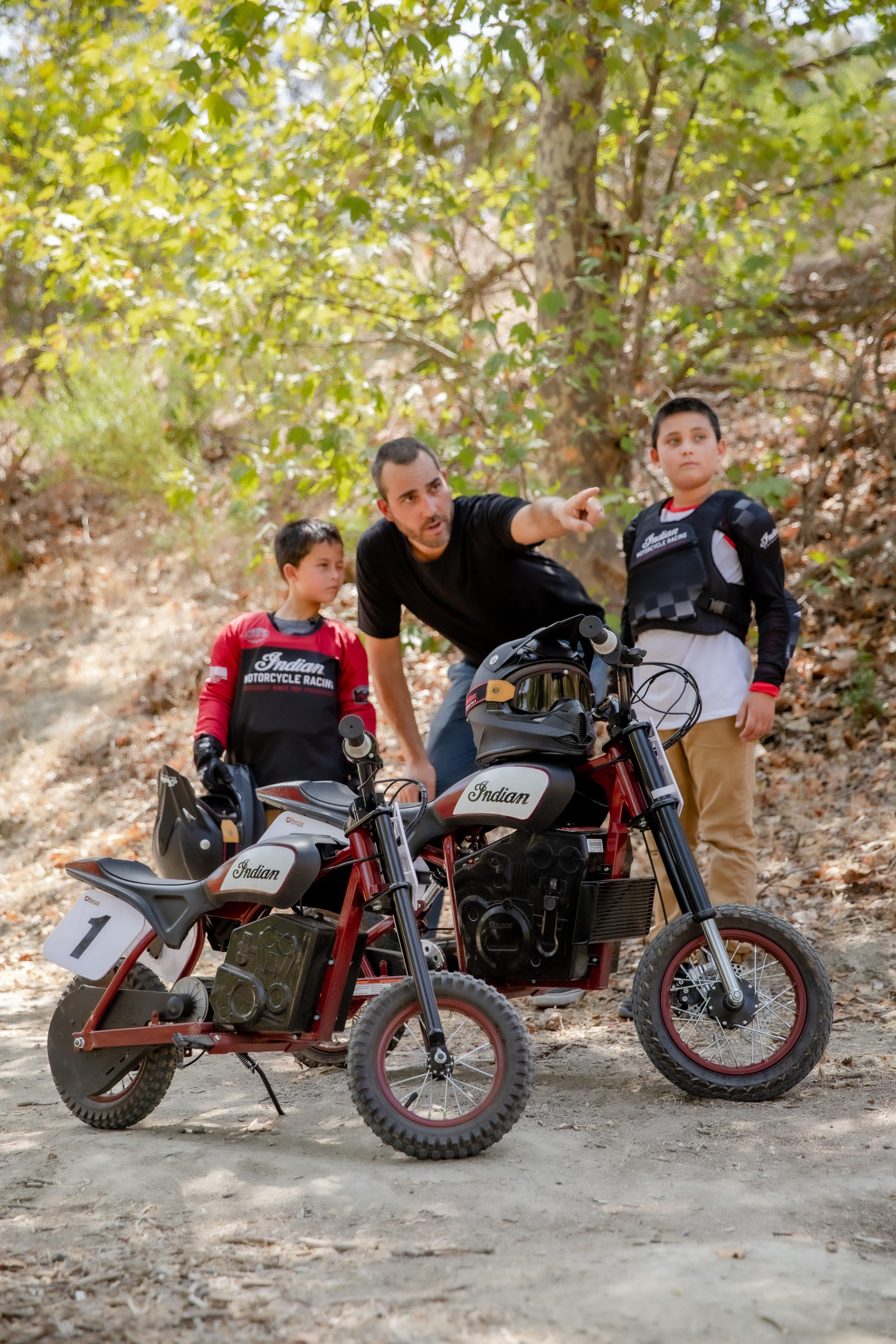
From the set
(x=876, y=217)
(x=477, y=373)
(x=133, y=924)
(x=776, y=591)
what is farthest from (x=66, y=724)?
(x=876, y=217)

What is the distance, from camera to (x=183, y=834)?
3920 millimetres

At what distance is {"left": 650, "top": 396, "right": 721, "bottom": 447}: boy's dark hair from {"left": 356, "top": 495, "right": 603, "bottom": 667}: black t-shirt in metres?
0.66

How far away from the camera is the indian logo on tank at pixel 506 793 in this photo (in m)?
3.34

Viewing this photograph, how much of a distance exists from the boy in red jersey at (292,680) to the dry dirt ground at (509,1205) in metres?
1.20

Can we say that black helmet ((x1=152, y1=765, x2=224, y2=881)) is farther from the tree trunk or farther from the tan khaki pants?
the tree trunk

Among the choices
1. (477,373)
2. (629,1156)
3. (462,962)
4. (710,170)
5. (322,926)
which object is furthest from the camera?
(710,170)

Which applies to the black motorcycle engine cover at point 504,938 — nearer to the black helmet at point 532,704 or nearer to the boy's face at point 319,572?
the black helmet at point 532,704

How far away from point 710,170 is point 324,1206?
673 cm

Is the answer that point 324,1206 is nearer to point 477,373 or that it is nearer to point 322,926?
point 322,926

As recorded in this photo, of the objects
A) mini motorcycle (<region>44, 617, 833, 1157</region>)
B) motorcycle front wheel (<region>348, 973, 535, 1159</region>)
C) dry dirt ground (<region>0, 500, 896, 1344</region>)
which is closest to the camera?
dry dirt ground (<region>0, 500, 896, 1344</region>)

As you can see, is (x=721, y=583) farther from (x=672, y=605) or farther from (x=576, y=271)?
(x=576, y=271)

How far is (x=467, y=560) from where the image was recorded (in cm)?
417

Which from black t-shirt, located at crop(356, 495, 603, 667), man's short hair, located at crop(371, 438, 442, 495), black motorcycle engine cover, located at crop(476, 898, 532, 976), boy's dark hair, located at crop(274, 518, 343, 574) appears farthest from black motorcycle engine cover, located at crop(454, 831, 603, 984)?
boy's dark hair, located at crop(274, 518, 343, 574)

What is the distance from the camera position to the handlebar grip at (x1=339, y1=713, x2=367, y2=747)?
9.94 ft
